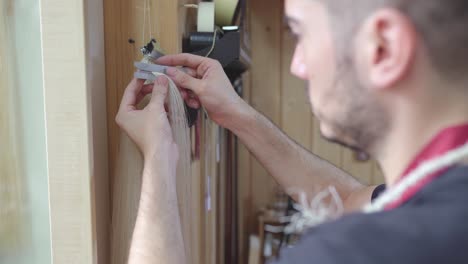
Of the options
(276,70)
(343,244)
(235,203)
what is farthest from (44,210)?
(276,70)

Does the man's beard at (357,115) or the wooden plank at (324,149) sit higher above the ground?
the man's beard at (357,115)

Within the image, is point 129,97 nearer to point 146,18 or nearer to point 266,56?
point 146,18

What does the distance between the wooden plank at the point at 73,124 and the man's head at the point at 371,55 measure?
328 mm

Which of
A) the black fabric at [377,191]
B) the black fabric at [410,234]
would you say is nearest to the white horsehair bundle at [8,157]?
the black fabric at [410,234]

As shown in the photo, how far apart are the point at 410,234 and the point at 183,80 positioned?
21.9 inches

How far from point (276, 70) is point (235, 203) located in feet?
2.16

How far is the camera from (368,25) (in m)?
0.50

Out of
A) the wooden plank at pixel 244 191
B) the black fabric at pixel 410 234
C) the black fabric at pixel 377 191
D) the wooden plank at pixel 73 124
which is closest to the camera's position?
the black fabric at pixel 410 234

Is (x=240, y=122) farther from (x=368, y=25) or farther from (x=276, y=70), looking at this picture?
(x=276, y=70)

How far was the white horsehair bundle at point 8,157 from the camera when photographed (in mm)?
749

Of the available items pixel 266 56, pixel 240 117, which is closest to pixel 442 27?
pixel 240 117

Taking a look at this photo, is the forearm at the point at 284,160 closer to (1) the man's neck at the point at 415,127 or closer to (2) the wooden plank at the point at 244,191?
(1) the man's neck at the point at 415,127

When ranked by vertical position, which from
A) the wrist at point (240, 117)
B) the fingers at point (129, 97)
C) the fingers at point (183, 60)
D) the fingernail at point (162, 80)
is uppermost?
the fingers at point (183, 60)

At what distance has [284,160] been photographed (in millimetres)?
1050
